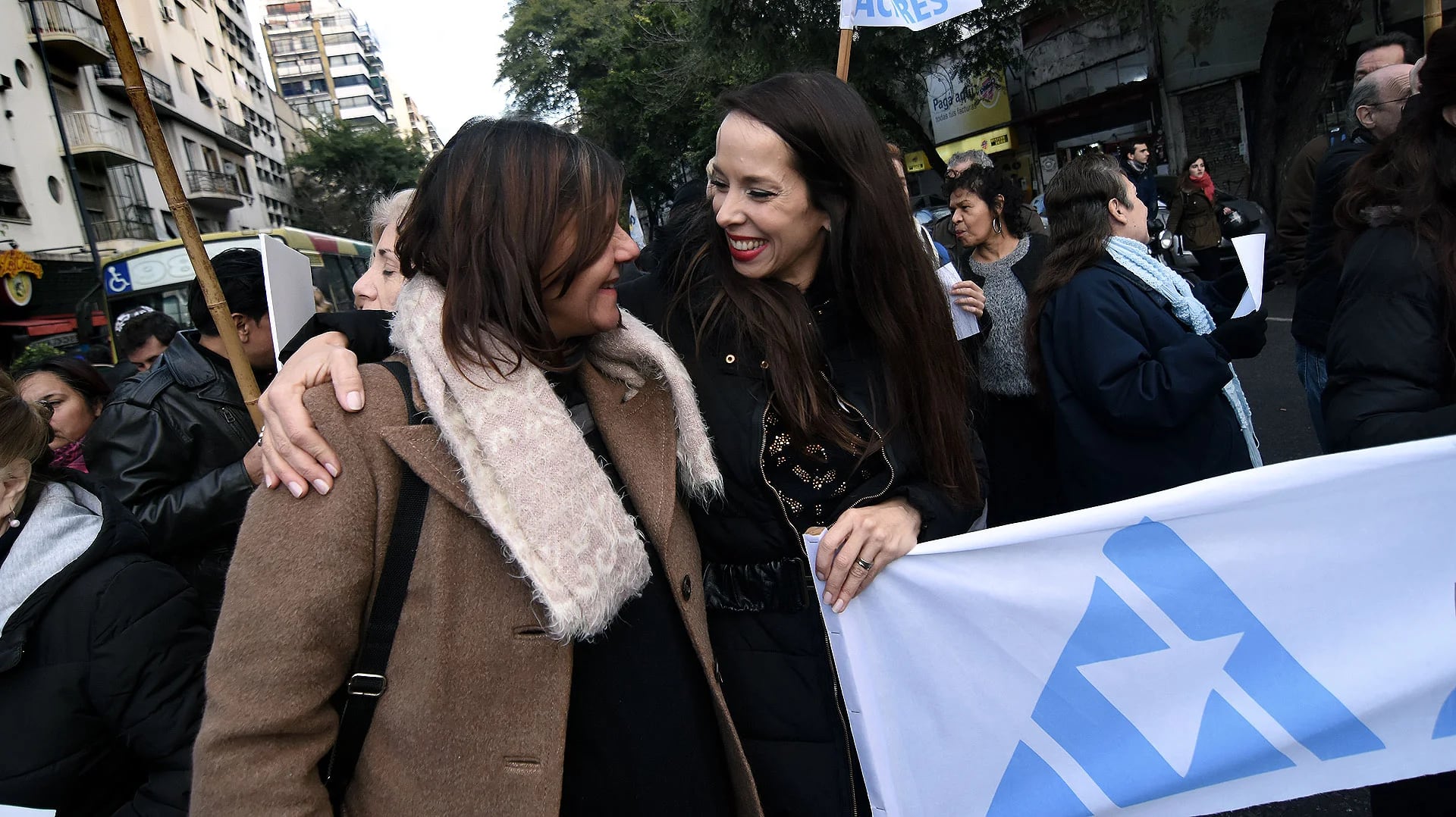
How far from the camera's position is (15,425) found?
1773mm

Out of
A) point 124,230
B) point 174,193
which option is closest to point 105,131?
point 124,230

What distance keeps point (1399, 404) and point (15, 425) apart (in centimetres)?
284

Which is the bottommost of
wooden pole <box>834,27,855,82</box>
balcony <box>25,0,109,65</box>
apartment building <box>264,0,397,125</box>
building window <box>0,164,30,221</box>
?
wooden pole <box>834,27,855,82</box>

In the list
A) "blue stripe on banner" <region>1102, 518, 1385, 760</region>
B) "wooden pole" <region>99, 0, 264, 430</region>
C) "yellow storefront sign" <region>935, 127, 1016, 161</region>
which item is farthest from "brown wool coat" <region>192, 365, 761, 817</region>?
"yellow storefront sign" <region>935, 127, 1016, 161</region>

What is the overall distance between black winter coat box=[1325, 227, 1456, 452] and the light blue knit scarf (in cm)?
91

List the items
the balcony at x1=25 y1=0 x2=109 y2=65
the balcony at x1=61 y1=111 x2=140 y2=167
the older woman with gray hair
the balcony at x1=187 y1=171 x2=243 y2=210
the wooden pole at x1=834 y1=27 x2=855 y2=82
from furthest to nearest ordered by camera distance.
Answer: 1. the balcony at x1=187 y1=171 x2=243 y2=210
2. the balcony at x1=61 y1=111 x2=140 y2=167
3. the balcony at x1=25 y1=0 x2=109 y2=65
4. the wooden pole at x1=834 y1=27 x2=855 y2=82
5. the older woman with gray hair

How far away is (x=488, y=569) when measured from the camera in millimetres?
1256

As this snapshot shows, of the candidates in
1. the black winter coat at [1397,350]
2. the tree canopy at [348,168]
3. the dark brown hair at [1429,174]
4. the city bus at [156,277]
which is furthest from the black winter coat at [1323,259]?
the tree canopy at [348,168]

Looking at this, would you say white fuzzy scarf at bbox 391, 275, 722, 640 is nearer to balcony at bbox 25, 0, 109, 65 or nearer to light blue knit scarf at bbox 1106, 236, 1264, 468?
light blue knit scarf at bbox 1106, 236, 1264, 468

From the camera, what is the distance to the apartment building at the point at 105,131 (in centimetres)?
1959

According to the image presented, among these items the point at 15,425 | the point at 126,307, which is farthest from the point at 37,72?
the point at 15,425

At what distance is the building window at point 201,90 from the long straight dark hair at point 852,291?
4245 centimetres

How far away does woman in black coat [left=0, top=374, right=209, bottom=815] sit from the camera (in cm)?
156

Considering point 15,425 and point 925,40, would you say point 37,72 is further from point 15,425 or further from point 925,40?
point 15,425
